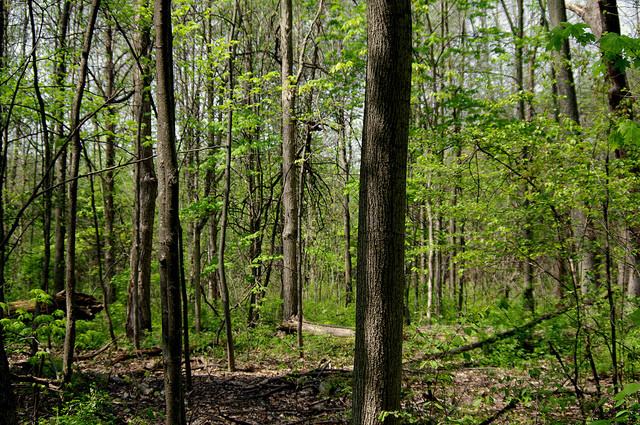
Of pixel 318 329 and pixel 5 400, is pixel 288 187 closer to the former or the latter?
pixel 318 329

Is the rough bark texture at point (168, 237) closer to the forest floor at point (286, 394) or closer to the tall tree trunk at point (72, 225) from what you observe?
the forest floor at point (286, 394)

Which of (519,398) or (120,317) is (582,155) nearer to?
(519,398)

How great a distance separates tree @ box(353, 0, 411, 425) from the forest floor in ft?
2.33

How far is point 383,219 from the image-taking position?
9.78 ft

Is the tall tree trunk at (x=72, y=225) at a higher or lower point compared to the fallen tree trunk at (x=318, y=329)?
higher

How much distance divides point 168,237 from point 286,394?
11.8 ft

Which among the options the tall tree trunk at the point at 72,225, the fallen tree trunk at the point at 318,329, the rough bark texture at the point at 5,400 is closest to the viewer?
the rough bark texture at the point at 5,400

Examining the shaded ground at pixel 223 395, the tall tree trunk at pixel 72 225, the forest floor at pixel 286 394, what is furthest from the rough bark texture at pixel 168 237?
the tall tree trunk at pixel 72 225

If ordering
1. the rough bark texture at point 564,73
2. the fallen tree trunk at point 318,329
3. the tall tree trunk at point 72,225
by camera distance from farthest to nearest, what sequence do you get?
the fallen tree trunk at point 318,329 → the rough bark texture at point 564,73 → the tall tree trunk at point 72,225

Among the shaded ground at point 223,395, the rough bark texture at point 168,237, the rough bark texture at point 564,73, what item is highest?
the rough bark texture at point 564,73

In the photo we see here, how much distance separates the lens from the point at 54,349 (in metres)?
7.87

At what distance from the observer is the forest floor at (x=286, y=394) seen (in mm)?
3799

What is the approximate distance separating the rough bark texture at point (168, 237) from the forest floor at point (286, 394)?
1.71 metres

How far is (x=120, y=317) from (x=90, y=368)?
540 cm
